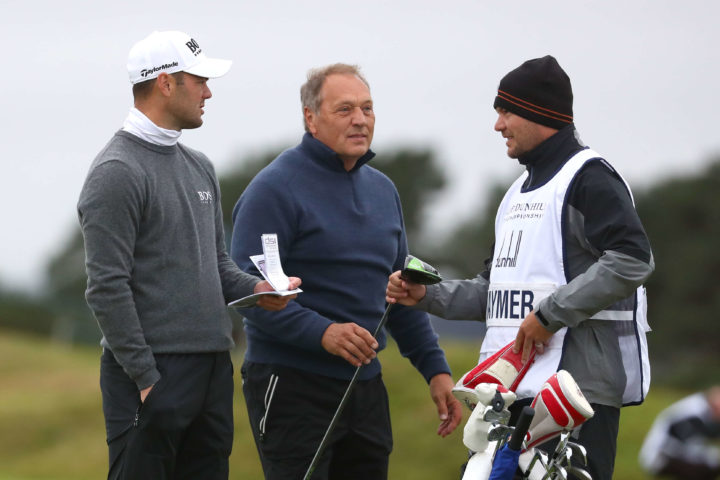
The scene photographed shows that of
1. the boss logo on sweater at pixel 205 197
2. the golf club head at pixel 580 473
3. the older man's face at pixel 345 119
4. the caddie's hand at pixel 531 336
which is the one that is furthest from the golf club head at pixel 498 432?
the older man's face at pixel 345 119

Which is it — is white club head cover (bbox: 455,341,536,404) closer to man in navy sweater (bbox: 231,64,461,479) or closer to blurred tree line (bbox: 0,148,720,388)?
man in navy sweater (bbox: 231,64,461,479)

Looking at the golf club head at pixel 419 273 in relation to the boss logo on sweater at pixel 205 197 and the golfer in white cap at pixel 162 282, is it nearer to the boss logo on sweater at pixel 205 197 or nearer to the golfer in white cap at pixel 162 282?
the golfer in white cap at pixel 162 282

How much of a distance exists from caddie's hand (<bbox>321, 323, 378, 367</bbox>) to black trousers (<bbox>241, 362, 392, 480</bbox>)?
260 mm

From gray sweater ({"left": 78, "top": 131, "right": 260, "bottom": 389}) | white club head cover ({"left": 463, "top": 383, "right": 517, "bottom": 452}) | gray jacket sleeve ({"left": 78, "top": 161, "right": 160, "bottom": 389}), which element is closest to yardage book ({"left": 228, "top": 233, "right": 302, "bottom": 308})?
gray sweater ({"left": 78, "top": 131, "right": 260, "bottom": 389})

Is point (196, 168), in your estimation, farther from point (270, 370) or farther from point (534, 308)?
point (534, 308)

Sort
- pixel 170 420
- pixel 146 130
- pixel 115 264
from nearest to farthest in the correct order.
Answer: pixel 115 264 → pixel 170 420 → pixel 146 130

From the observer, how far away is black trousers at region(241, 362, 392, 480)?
4863 millimetres

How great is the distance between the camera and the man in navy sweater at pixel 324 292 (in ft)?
15.9

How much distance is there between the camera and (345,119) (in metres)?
5.13

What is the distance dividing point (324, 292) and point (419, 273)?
1.81 ft

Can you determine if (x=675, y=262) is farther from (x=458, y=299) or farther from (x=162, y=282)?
(x=162, y=282)

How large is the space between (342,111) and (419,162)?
37340mm

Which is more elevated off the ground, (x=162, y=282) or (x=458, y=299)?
(x=162, y=282)

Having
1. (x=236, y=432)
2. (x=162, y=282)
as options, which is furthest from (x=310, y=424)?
(x=236, y=432)
